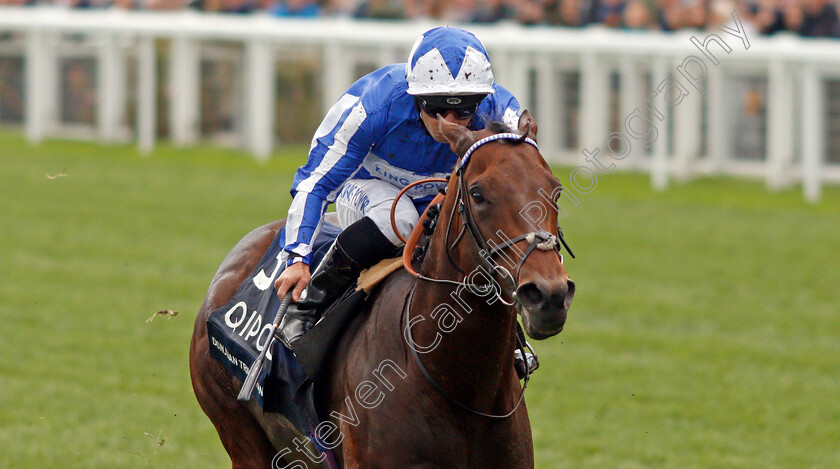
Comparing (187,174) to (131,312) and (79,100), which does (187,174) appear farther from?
(131,312)

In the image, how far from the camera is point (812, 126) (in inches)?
470

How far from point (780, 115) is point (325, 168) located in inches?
367

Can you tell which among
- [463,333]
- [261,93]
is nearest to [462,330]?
[463,333]

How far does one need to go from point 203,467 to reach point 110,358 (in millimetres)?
1996

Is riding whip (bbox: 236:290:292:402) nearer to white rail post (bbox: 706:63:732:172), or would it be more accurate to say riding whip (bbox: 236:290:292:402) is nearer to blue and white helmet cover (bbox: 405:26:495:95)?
blue and white helmet cover (bbox: 405:26:495:95)

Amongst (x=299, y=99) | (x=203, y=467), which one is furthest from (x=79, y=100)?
(x=203, y=467)

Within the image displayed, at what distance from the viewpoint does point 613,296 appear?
8797 mm

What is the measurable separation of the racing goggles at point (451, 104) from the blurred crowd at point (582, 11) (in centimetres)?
964

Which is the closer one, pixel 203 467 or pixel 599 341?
pixel 203 467

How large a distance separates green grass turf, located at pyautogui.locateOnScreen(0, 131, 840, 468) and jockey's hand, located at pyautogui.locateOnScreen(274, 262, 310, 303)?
1.11 metres

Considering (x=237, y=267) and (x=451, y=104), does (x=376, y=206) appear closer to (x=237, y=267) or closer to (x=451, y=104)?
(x=451, y=104)

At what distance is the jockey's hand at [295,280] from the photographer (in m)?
3.85

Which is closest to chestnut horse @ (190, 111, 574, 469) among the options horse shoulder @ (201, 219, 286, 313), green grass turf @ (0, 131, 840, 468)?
horse shoulder @ (201, 219, 286, 313)

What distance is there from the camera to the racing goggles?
3523 millimetres
